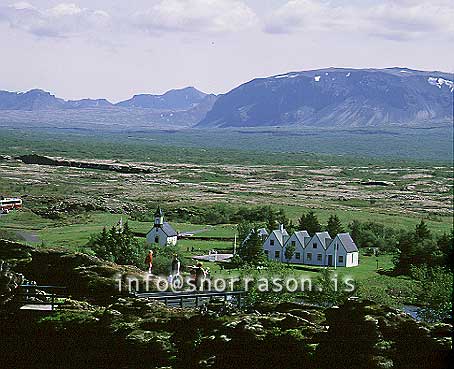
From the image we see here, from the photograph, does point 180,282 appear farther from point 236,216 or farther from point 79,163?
point 79,163

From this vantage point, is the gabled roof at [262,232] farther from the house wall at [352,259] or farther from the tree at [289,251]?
the house wall at [352,259]

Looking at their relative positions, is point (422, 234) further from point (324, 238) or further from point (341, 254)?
point (341, 254)

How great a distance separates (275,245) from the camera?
36688 mm

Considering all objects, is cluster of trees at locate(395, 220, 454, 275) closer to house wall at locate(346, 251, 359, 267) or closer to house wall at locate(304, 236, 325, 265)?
house wall at locate(346, 251, 359, 267)

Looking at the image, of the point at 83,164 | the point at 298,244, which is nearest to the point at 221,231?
the point at 298,244

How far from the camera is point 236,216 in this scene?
51594mm

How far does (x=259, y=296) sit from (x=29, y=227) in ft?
79.6

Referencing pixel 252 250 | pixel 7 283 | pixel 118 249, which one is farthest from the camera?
pixel 252 250

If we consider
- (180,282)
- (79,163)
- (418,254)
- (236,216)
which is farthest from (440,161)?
(180,282)

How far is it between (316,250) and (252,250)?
3.01 metres

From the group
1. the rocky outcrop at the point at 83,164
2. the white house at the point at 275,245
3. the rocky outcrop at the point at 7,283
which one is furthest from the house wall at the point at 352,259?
the rocky outcrop at the point at 83,164

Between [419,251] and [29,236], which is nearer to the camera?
[419,251]

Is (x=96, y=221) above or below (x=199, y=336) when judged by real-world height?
below

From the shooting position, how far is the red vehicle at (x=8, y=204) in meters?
49.4
